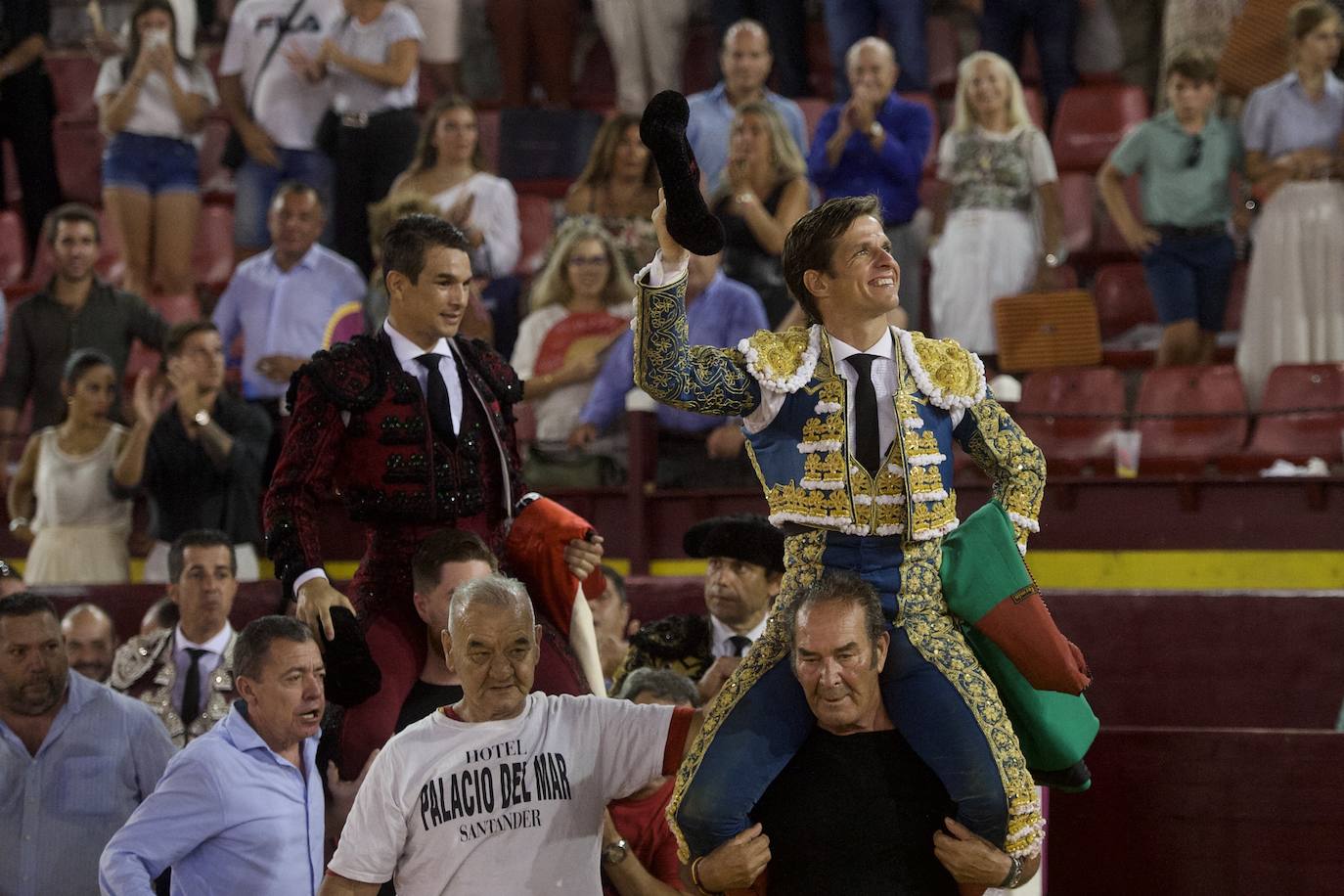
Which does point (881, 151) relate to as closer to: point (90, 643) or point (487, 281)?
point (487, 281)

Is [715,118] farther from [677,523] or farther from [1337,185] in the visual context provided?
[1337,185]

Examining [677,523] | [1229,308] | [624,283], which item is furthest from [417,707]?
[1229,308]

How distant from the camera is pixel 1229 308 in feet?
27.7

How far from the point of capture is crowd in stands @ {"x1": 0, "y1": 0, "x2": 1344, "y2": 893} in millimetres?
4293

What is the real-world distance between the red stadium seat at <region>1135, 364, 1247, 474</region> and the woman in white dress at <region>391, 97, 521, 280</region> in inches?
102

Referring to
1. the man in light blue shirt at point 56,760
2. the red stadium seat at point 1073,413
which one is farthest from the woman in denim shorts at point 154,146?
the man in light blue shirt at point 56,760

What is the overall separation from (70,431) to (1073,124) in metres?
4.65

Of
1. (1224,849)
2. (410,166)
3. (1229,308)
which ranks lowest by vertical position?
(1224,849)

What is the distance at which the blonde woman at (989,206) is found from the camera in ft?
25.8

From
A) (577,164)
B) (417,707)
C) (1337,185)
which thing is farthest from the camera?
(577,164)

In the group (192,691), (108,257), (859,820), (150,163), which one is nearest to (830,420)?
(859,820)

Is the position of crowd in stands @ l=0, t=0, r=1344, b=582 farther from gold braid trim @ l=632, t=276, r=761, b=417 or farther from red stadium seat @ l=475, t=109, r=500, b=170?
gold braid trim @ l=632, t=276, r=761, b=417

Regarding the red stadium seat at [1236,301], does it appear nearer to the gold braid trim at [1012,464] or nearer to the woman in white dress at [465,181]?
the woman in white dress at [465,181]

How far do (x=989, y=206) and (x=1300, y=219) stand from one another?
1183 mm
